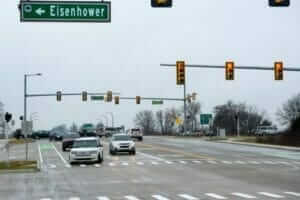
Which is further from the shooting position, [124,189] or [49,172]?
[49,172]

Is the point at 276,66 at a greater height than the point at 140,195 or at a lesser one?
greater

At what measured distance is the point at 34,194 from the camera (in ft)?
63.0

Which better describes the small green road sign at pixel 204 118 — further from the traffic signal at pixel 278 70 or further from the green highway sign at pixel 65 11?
the green highway sign at pixel 65 11

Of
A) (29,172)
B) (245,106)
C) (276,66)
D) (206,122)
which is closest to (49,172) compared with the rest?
(29,172)

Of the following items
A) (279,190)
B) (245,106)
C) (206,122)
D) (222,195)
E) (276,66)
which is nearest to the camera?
(222,195)

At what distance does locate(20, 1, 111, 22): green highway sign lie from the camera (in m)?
20.9

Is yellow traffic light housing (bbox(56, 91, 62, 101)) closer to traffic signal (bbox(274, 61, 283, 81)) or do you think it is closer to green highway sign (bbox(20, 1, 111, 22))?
traffic signal (bbox(274, 61, 283, 81))

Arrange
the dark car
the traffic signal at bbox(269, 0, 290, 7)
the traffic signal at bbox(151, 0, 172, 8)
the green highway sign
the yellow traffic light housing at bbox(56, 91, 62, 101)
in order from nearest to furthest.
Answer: the traffic signal at bbox(151, 0, 172, 8) → the traffic signal at bbox(269, 0, 290, 7) → the green highway sign → the dark car → the yellow traffic light housing at bbox(56, 91, 62, 101)

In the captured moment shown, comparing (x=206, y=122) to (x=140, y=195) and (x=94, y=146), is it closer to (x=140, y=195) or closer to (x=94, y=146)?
(x=94, y=146)

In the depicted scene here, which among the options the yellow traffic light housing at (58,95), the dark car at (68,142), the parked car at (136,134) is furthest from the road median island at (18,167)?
the parked car at (136,134)

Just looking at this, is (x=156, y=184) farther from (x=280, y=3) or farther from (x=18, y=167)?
(x=18, y=167)

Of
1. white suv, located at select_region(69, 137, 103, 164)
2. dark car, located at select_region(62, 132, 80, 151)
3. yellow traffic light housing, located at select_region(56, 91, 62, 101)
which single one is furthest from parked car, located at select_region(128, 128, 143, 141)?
white suv, located at select_region(69, 137, 103, 164)

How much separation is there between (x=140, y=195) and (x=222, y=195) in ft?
8.06

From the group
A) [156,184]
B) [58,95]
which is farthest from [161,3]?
[58,95]
